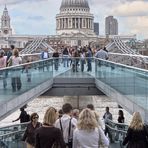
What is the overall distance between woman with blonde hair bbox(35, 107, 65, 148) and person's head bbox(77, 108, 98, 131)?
0.31 m

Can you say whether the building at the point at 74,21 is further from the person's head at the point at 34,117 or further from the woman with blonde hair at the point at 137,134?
the woman with blonde hair at the point at 137,134

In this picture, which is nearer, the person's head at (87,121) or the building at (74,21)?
the person's head at (87,121)

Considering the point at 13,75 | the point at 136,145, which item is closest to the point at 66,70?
the point at 13,75

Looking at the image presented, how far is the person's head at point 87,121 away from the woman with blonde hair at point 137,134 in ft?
3.66

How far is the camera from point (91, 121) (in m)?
7.57

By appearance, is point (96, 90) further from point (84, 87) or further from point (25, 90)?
point (25, 90)

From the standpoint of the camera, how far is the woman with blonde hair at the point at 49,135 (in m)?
7.55

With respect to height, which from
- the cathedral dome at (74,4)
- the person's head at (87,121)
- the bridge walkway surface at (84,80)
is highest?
the cathedral dome at (74,4)

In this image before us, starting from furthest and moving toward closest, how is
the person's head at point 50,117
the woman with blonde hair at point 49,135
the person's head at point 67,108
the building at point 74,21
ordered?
the building at point 74,21 < the person's head at point 67,108 < the person's head at point 50,117 < the woman with blonde hair at point 49,135

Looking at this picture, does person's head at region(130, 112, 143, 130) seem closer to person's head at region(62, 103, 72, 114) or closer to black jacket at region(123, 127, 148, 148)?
black jacket at region(123, 127, 148, 148)

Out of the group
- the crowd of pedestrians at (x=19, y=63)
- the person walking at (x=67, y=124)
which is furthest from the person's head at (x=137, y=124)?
the crowd of pedestrians at (x=19, y=63)

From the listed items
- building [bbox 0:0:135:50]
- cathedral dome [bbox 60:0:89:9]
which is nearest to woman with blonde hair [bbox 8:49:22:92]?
building [bbox 0:0:135:50]

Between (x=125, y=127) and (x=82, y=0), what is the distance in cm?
16113

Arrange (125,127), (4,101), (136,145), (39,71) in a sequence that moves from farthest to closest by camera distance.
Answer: (39,71)
(4,101)
(125,127)
(136,145)
